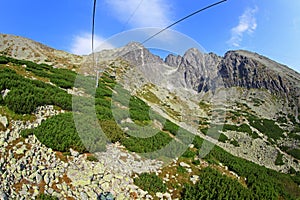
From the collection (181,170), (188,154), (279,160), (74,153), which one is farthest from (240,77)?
(74,153)

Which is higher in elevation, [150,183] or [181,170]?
[181,170]

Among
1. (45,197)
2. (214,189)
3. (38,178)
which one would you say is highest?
(214,189)

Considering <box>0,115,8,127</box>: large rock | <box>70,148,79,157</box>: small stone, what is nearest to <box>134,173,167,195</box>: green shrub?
<box>70,148,79,157</box>: small stone

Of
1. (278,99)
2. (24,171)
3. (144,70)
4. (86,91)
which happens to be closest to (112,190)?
(24,171)

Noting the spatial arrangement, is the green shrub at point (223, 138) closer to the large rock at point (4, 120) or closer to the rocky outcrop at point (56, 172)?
the rocky outcrop at point (56, 172)

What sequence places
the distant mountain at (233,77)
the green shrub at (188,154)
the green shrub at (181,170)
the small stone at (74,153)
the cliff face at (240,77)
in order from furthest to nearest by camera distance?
the cliff face at (240,77) → the distant mountain at (233,77) → the green shrub at (188,154) → the green shrub at (181,170) → the small stone at (74,153)

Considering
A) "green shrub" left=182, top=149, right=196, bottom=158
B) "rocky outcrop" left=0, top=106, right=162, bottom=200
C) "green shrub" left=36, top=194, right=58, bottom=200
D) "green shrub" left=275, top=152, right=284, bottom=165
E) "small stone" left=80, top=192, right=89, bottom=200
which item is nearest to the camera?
"green shrub" left=36, top=194, right=58, bottom=200

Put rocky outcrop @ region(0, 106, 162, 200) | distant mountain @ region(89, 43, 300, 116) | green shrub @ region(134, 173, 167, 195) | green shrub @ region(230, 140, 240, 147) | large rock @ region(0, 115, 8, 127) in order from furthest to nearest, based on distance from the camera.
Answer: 1. distant mountain @ region(89, 43, 300, 116)
2. green shrub @ region(230, 140, 240, 147)
3. large rock @ region(0, 115, 8, 127)
4. green shrub @ region(134, 173, 167, 195)
5. rocky outcrop @ region(0, 106, 162, 200)

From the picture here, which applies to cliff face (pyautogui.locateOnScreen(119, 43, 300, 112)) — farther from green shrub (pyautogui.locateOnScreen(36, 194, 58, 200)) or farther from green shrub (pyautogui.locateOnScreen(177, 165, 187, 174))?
green shrub (pyautogui.locateOnScreen(36, 194, 58, 200))

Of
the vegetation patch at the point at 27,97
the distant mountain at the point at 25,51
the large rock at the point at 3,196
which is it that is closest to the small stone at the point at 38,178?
the large rock at the point at 3,196

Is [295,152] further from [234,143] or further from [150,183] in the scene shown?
[150,183]

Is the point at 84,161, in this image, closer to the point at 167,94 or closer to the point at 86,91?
the point at 86,91

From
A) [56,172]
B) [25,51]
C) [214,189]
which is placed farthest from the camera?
[25,51]

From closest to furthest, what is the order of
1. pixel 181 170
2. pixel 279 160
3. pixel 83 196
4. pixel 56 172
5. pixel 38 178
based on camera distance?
1. pixel 83 196
2. pixel 38 178
3. pixel 56 172
4. pixel 181 170
5. pixel 279 160
